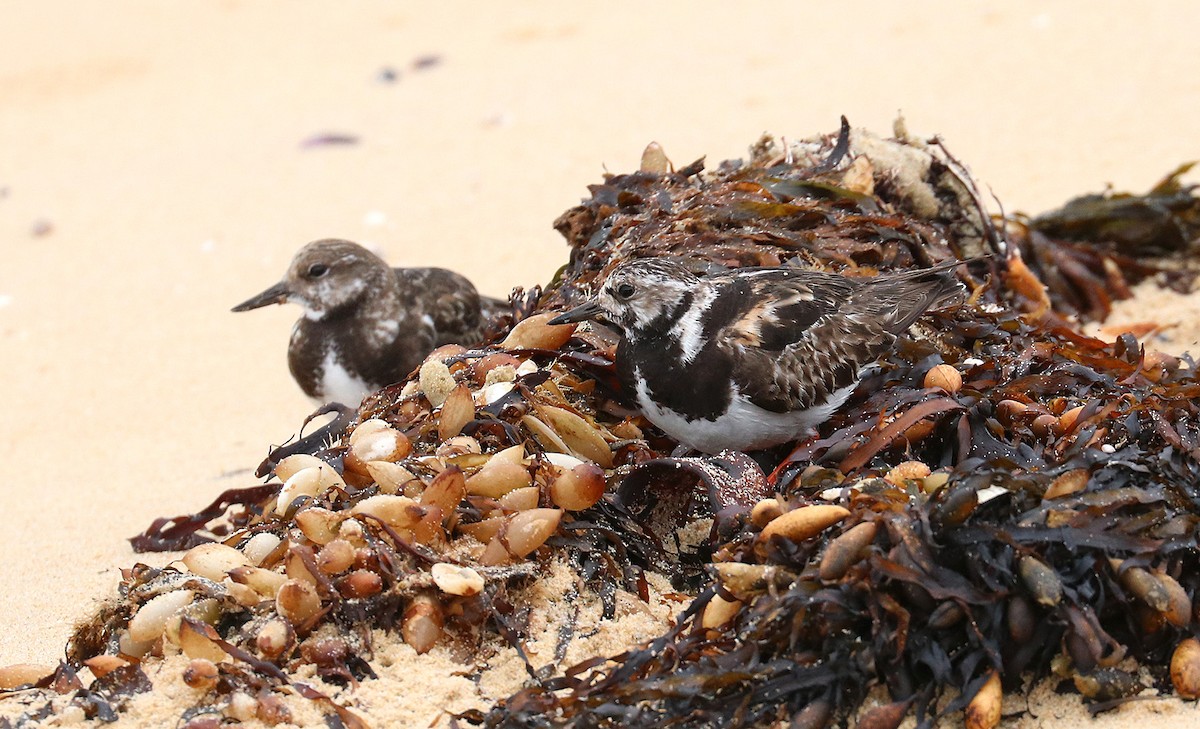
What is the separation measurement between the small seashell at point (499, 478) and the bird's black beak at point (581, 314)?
2.01 ft

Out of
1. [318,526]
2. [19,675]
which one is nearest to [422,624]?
[318,526]

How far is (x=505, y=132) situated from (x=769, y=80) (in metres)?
1.61

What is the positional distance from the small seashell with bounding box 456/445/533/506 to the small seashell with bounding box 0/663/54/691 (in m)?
0.89

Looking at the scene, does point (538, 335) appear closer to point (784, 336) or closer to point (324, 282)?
point (784, 336)

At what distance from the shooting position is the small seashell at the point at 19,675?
240cm

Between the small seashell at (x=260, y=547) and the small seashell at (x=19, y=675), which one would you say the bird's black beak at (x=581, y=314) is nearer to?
the small seashell at (x=260, y=547)

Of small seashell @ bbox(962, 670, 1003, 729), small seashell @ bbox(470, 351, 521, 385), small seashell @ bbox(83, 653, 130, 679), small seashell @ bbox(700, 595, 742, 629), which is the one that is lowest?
small seashell @ bbox(962, 670, 1003, 729)

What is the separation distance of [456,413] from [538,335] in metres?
0.47

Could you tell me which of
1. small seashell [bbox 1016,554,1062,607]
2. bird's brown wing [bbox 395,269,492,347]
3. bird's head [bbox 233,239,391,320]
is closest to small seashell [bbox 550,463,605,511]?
small seashell [bbox 1016,554,1062,607]

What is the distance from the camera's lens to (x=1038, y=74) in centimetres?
693

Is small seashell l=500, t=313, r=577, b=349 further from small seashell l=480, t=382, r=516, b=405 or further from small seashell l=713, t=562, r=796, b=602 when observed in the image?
small seashell l=713, t=562, r=796, b=602

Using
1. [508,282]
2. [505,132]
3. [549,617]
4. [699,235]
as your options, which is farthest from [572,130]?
[549,617]

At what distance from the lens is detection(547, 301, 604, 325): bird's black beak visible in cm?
320

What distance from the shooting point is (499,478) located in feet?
8.74
